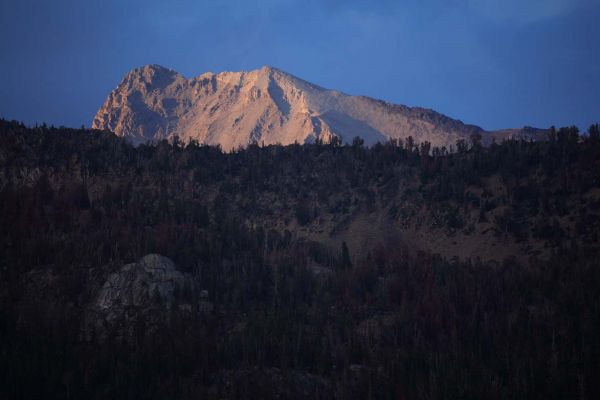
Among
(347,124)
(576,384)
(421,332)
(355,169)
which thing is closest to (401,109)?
(347,124)

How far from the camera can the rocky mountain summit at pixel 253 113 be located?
432 feet

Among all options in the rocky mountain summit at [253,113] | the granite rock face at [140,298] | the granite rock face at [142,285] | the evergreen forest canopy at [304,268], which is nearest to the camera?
the evergreen forest canopy at [304,268]

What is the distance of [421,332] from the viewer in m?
36.1

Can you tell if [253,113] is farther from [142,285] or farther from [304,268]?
[142,285]

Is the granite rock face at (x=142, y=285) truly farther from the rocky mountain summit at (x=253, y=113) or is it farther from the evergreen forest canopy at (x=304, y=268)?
the rocky mountain summit at (x=253, y=113)

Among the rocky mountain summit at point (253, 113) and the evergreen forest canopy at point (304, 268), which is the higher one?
the rocky mountain summit at point (253, 113)

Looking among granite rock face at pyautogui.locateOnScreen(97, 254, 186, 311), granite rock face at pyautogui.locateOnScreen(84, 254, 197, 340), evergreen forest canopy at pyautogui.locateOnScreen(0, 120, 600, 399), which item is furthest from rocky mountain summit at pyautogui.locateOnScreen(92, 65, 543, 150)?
granite rock face at pyautogui.locateOnScreen(84, 254, 197, 340)

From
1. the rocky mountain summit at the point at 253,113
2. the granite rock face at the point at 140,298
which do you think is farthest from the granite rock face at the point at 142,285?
the rocky mountain summit at the point at 253,113

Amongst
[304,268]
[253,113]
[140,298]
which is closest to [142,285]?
[140,298]

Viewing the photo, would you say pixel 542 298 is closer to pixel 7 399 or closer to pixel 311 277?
pixel 311 277

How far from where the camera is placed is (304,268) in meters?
45.9

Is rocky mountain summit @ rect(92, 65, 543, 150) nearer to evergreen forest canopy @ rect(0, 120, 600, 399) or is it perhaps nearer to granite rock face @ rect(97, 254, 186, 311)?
evergreen forest canopy @ rect(0, 120, 600, 399)

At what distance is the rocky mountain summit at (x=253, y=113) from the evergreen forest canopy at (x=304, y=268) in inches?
2280

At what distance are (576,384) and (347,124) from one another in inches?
4557
